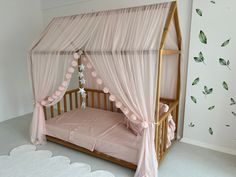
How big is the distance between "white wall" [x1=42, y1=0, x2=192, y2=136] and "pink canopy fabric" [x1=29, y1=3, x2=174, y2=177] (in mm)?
863

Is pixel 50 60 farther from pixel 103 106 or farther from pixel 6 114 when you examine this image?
pixel 6 114

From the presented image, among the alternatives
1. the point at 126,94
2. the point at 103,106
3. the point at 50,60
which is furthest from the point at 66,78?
the point at 103,106

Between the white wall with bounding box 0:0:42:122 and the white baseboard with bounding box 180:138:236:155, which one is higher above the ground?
the white wall with bounding box 0:0:42:122

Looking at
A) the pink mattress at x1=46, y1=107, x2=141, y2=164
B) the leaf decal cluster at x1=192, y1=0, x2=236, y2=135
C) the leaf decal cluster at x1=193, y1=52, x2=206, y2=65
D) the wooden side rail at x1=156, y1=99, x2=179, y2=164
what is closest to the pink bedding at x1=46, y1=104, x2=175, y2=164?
the pink mattress at x1=46, y1=107, x2=141, y2=164

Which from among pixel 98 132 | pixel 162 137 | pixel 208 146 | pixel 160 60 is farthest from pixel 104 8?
pixel 208 146

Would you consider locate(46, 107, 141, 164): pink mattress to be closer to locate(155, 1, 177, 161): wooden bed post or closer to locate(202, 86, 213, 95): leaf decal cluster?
locate(155, 1, 177, 161): wooden bed post

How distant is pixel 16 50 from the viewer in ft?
13.6

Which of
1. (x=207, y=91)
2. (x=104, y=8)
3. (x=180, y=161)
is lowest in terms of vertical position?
(x=180, y=161)

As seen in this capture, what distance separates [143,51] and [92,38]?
0.79 metres

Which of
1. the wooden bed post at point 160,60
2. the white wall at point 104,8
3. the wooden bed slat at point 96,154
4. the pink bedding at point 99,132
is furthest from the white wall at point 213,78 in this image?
the wooden bed slat at point 96,154

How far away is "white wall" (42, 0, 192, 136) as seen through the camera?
2770 mm

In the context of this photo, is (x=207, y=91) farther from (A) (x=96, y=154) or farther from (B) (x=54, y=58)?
(B) (x=54, y=58)

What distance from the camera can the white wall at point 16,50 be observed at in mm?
3898

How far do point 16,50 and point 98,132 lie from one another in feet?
9.79
